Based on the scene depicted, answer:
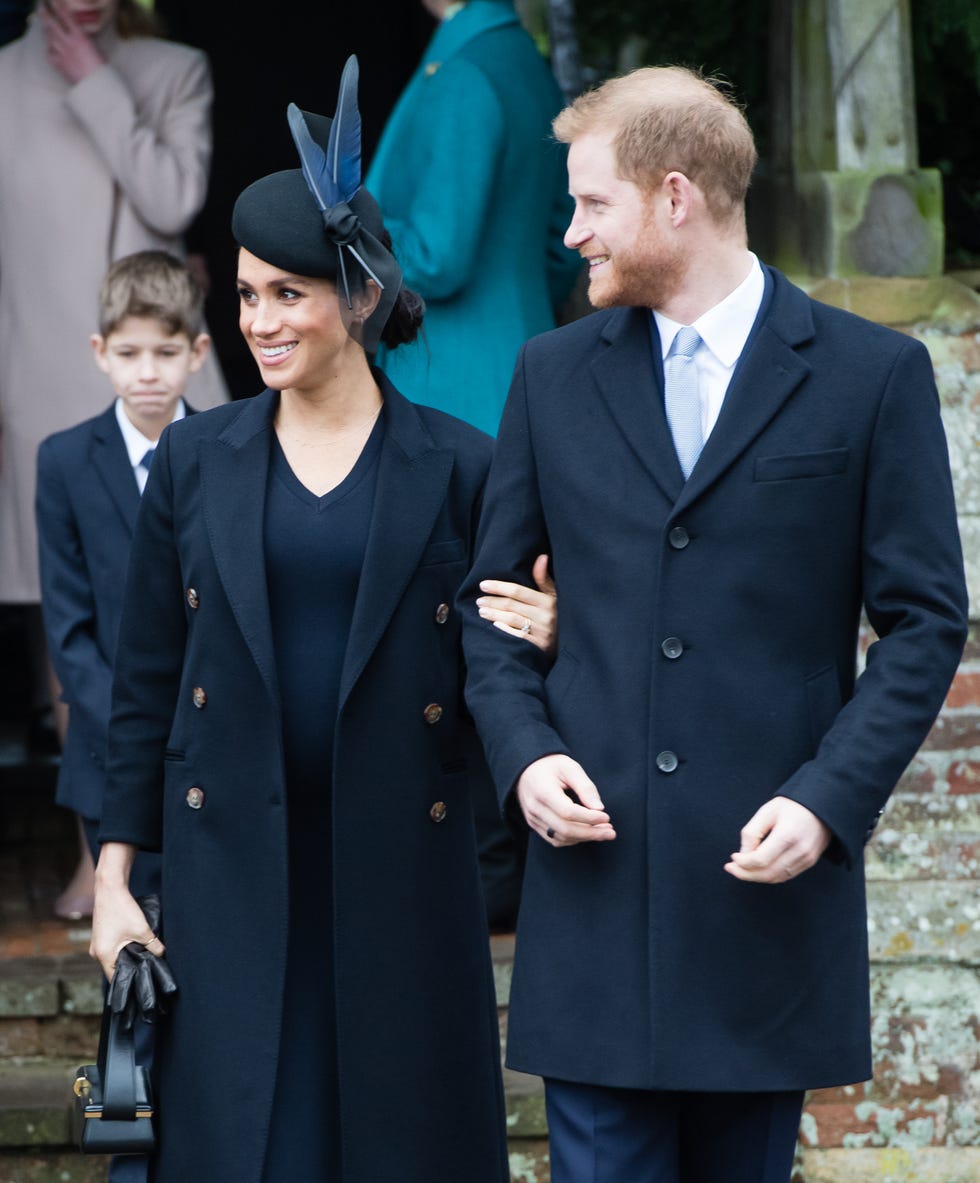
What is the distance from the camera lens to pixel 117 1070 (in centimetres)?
322

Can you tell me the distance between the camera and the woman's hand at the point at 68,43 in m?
5.17

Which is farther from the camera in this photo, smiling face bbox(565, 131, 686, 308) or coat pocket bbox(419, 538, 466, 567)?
coat pocket bbox(419, 538, 466, 567)

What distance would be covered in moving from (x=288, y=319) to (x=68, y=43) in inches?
89.0

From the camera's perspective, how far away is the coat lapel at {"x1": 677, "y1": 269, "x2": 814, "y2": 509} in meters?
2.81

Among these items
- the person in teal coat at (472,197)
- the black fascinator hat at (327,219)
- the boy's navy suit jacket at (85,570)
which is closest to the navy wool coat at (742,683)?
the black fascinator hat at (327,219)

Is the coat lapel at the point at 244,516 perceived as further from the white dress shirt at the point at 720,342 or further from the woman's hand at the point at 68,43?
the woman's hand at the point at 68,43

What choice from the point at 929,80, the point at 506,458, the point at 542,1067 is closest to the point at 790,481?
the point at 506,458

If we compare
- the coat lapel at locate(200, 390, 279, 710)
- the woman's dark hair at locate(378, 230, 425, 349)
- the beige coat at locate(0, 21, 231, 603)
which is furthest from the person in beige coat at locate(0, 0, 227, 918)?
the coat lapel at locate(200, 390, 279, 710)

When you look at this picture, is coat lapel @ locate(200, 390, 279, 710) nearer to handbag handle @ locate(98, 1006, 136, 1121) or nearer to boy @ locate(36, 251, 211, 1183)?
handbag handle @ locate(98, 1006, 136, 1121)

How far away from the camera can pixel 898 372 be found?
282 cm

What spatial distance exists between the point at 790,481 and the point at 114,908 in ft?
4.07

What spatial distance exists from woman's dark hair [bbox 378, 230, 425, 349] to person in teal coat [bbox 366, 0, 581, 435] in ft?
3.89

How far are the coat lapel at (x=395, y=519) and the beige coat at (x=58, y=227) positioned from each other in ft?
6.53

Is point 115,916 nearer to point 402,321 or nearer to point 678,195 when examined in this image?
point 402,321
